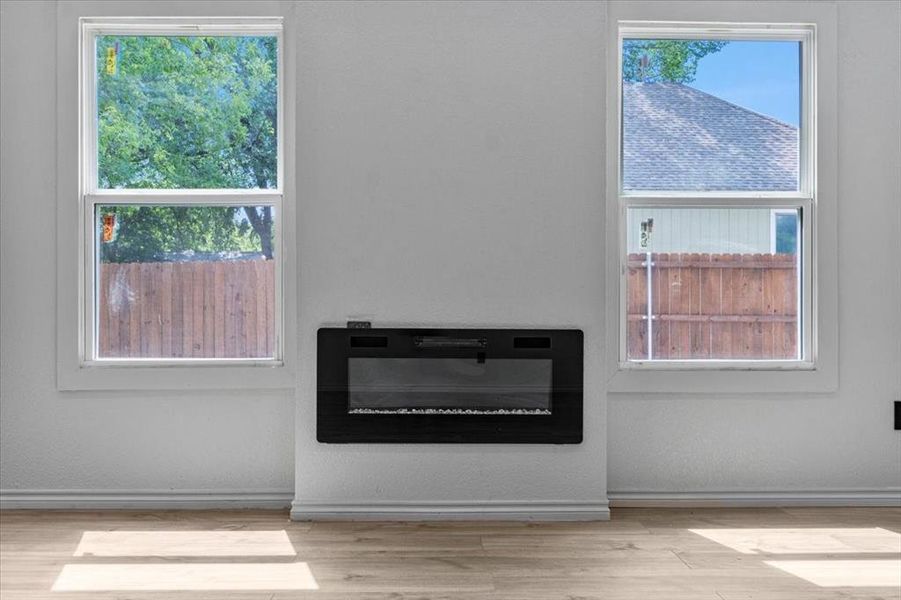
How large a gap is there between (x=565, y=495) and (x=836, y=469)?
4.01ft

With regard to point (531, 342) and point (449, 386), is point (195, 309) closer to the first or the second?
point (449, 386)

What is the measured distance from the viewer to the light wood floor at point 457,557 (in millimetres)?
2199

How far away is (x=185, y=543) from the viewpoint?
2633mm

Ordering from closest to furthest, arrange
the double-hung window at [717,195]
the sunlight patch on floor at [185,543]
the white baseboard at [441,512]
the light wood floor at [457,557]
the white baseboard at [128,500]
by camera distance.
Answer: the light wood floor at [457,557], the sunlight patch on floor at [185,543], the white baseboard at [441,512], the white baseboard at [128,500], the double-hung window at [717,195]

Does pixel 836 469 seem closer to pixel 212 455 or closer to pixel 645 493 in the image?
pixel 645 493

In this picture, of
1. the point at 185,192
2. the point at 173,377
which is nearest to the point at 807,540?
the point at 173,377

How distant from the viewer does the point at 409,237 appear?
116 inches

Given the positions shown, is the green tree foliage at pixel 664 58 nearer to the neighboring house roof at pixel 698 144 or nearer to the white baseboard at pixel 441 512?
the neighboring house roof at pixel 698 144

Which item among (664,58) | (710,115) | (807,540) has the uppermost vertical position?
(664,58)

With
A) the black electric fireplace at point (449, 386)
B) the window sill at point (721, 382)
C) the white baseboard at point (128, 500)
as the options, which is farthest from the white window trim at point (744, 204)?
the white baseboard at point (128, 500)

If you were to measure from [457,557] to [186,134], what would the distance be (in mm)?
2074

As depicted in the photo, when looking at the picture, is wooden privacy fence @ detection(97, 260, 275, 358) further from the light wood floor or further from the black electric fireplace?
the light wood floor

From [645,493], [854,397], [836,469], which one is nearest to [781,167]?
[854,397]

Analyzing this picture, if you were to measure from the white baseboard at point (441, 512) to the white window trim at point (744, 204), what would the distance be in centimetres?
58
